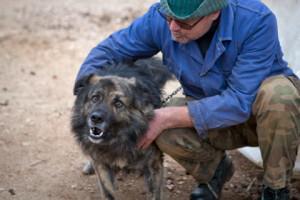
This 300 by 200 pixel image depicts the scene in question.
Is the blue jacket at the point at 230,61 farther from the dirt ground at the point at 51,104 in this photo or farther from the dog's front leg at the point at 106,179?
the dirt ground at the point at 51,104

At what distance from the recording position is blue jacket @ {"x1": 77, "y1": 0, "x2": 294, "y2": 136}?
353 centimetres

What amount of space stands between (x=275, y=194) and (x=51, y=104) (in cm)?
290

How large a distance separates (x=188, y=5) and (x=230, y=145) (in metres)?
1.16

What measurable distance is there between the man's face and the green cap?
0.24 feet

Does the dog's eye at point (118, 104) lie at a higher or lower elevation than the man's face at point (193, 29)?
lower

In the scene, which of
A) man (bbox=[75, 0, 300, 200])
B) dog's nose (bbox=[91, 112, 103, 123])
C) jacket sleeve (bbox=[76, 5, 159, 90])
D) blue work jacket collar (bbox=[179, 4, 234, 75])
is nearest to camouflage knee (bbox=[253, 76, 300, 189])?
man (bbox=[75, 0, 300, 200])

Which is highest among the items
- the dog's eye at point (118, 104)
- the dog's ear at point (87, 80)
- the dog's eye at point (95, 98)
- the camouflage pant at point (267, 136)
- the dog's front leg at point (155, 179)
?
the dog's ear at point (87, 80)

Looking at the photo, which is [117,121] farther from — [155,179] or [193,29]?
[193,29]

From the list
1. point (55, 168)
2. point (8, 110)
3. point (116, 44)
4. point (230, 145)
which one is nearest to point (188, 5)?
point (116, 44)

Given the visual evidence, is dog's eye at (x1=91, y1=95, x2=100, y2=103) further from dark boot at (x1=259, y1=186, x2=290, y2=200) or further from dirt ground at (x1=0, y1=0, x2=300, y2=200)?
dark boot at (x1=259, y1=186, x2=290, y2=200)

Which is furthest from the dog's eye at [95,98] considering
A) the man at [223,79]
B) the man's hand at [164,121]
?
the man's hand at [164,121]

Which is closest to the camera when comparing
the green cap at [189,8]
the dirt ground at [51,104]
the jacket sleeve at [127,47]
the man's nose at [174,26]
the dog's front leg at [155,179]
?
the green cap at [189,8]

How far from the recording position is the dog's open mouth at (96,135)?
3744mm

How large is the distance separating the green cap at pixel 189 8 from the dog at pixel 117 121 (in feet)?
2.20
